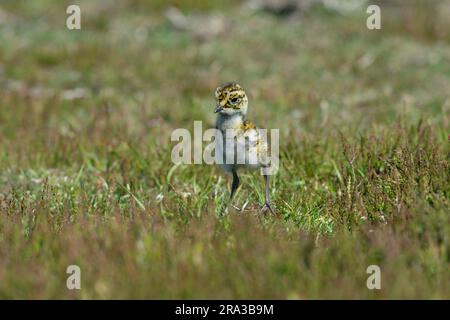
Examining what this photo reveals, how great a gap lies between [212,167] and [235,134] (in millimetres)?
1559

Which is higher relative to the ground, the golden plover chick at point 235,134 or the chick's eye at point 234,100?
the chick's eye at point 234,100

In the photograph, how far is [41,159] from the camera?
734 centimetres

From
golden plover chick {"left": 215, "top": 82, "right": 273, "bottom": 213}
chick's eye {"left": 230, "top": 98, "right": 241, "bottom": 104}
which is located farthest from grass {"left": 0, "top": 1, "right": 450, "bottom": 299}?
chick's eye {"left": 230, "top": 98, "right": 241, "bottom": 104}

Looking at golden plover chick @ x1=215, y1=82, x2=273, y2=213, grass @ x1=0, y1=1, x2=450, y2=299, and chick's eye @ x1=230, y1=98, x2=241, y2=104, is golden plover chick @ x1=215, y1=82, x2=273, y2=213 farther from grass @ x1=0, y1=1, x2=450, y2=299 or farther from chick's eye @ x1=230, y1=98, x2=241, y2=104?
grass @ x1=0, y1=1, x2=450, y2=299

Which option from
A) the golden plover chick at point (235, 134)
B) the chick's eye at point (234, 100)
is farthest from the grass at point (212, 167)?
the chick's eye at point (234, 100)

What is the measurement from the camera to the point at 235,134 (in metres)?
5.13

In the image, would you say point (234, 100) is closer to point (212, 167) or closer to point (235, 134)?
point (235, 134)

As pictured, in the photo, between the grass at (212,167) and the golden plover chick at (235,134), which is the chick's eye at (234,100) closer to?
the golden plover chick at (235,134)

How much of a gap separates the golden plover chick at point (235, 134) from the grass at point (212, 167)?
1.20 ft

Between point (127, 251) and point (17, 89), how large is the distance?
6.94 meters

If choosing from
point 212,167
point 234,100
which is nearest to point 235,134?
point 234,100

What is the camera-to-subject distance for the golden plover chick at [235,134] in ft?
16.9

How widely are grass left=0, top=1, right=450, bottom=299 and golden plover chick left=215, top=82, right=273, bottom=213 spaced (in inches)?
14.3

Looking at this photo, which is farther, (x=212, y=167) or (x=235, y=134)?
(x=212, y=167)
